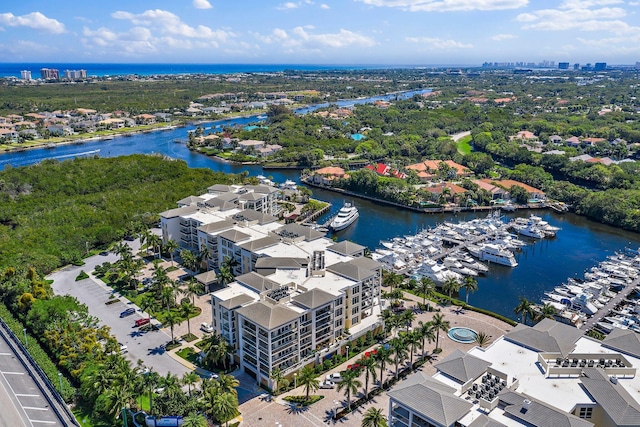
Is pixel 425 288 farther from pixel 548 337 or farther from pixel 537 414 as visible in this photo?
pixel 537 414


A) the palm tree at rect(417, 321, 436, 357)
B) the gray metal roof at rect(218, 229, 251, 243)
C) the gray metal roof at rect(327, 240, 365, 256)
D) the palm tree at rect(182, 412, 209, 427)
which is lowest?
the palm tree at rect(182, 412, 209, 427)

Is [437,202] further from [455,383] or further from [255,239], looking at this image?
[455,383]

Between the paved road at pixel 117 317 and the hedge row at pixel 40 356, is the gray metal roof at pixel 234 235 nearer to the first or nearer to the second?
the paved road at pixel 117 317

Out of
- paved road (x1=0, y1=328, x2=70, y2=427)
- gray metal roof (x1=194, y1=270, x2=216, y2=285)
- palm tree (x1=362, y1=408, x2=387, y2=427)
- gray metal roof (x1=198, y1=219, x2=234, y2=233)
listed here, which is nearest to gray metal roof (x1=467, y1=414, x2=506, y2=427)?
palm tree (x1=362, y1=408, x2=387, y2=427)

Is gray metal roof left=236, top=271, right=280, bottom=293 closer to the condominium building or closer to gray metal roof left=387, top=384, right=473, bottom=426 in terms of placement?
the condominium building

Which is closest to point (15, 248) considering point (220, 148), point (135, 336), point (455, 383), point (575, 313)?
point (135, 336)

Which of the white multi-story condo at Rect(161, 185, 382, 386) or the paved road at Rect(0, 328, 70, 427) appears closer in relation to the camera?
the paved road at Rect(0, 328, 70, 427)
